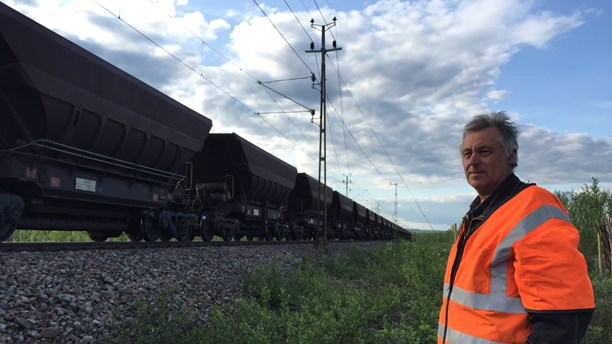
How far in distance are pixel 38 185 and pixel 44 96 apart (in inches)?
61.7

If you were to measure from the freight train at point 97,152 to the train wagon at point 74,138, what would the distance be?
2cm

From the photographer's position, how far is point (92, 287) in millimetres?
6176

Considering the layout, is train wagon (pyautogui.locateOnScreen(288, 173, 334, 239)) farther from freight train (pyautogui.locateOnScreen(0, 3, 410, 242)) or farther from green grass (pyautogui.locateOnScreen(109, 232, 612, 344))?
green grass (pyautogui.locateOnScreen(109, 232, 612, 344))

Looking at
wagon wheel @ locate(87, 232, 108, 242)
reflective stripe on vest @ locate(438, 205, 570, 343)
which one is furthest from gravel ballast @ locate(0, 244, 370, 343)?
reflective stripe on vest @ locate(438, 205, 570, 343)

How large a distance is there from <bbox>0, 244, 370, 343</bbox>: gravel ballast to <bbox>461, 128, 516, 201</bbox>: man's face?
4554mm

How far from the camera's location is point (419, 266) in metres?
10.0

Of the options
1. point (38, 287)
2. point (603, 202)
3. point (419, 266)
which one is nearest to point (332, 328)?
point (38, 287)

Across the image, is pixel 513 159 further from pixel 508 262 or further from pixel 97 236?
pixel 97 236

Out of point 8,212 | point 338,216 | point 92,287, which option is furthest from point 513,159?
point 338,216

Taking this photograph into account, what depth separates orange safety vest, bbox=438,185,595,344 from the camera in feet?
5.24

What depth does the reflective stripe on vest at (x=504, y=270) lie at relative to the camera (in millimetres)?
1715

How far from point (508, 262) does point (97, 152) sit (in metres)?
9.31

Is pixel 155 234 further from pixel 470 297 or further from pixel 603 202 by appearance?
pixel 603 202

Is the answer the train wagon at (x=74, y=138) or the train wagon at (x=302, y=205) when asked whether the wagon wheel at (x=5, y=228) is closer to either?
the train wagon at (x=74, y=138)
